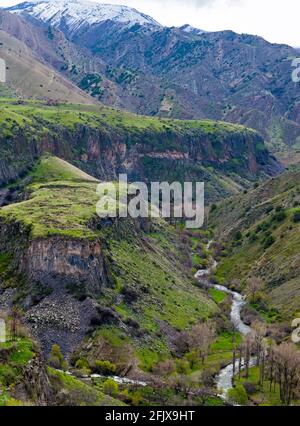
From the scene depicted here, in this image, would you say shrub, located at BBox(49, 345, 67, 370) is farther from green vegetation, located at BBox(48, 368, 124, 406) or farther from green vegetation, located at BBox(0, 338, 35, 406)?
green vegetation, located at BBox(0, 338, 35, 406)

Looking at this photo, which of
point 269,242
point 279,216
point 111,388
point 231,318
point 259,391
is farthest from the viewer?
point 279,216

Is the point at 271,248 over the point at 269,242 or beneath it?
beneath

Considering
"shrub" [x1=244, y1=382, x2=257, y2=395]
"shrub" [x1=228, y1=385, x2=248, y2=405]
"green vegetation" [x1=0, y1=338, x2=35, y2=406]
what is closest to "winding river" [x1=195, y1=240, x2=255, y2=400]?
"shrub" [x1=228, y1=385, x2=248, y2=405]

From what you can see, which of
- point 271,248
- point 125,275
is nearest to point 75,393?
point 125,275

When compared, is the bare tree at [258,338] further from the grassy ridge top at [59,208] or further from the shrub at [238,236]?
the shrub at [238,236]

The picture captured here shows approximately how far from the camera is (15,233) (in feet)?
399

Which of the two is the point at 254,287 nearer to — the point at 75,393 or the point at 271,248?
the point at 271,248

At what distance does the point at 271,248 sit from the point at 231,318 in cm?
3172

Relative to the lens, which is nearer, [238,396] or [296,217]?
[238,396]

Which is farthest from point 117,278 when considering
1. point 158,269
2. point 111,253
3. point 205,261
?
point 205,261

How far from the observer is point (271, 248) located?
15400 centimetres

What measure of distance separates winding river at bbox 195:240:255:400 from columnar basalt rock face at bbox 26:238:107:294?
2831cm

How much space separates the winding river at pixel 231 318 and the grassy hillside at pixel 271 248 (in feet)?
15.4
